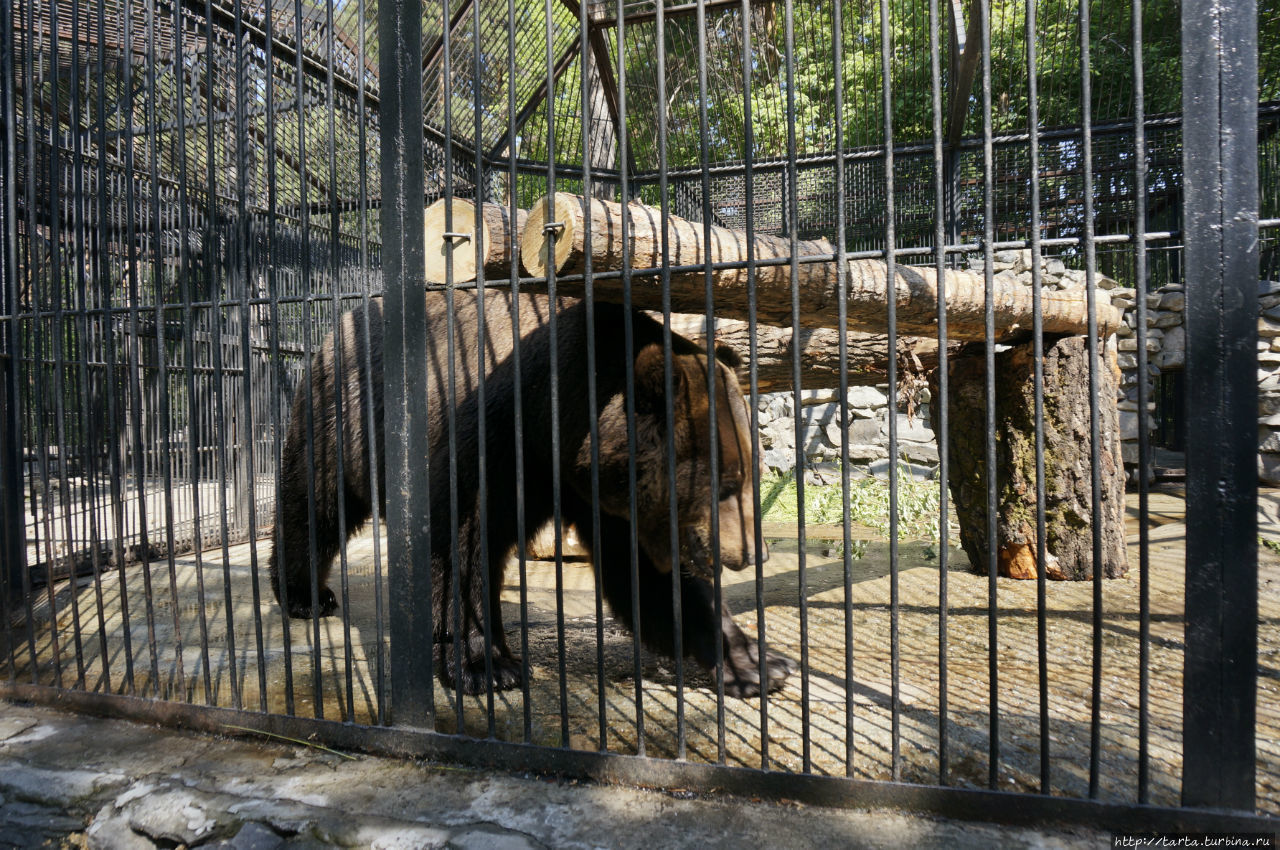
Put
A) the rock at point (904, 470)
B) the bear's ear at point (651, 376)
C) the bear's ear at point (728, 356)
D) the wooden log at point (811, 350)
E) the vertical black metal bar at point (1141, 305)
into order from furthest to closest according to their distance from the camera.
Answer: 1. the rock at point (904, 470)
2. the wooden log at point (811, 350)
3. the bear's ear at point (728, 356)
4. the bear's ear at point (651, 376)
5. the vertical black metal bar at point (1141, 305)

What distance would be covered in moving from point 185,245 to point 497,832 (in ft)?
8.12

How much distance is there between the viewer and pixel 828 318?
11.0 ft

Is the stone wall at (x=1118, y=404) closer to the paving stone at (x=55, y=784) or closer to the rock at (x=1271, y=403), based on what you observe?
the rock at (x=1271, y=403)

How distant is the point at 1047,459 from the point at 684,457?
3240mm

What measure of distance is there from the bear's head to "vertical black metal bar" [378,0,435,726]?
0.79 m

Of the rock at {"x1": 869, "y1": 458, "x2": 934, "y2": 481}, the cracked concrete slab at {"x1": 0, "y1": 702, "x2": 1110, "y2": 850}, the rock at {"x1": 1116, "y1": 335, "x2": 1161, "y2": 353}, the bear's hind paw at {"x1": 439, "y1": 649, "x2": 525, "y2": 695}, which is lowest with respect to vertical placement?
the cracked concrete slab at {"x1": 0, "y1": 702, "x2": 1110, "y2": 850}

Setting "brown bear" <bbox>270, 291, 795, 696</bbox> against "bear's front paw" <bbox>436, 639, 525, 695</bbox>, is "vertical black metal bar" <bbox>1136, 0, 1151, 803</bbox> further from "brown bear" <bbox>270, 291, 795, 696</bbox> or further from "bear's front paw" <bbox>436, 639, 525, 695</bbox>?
"bear's front paw" <bbox>436, 639, 525, 695</bbox>

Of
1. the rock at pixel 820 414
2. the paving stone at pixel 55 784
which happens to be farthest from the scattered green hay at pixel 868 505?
the paving stone at pixel 55 784

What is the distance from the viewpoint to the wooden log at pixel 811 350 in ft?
14.3

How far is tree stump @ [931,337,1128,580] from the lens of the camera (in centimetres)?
482

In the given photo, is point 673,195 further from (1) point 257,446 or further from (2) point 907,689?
(2) point 907,689

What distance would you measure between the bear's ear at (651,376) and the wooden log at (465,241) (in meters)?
0.67

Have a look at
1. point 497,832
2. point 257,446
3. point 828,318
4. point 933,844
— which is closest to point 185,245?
point 497,832

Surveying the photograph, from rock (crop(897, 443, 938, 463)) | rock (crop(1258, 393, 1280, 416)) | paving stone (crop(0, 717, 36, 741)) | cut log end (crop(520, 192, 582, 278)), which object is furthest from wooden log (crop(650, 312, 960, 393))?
rock (crop(1258, 393, 1280, 416))
